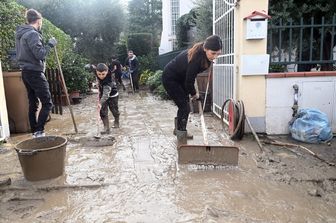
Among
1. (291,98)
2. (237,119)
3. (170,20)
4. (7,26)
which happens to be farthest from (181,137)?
(170,20)

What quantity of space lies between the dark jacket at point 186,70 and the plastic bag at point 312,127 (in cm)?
184

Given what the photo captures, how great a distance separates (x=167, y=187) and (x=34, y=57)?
279cm

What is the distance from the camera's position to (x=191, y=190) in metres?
3.52

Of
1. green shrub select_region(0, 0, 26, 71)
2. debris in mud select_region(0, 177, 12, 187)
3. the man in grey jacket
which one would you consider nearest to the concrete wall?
the man in grey jacket

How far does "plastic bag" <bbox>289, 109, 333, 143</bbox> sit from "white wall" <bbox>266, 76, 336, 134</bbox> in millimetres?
292

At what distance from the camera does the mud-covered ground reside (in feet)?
9.98

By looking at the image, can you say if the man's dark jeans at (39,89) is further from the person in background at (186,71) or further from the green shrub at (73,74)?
the green shrub at (73,74)

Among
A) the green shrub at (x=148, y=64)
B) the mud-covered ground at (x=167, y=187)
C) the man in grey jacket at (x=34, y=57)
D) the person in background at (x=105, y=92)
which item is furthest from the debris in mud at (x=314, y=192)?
the green shrub at (x=148, y=64)

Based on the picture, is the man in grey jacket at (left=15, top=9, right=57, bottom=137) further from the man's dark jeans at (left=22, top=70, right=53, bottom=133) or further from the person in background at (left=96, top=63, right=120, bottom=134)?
the person in background at (left=96, top=63, right=120, bottom=134)

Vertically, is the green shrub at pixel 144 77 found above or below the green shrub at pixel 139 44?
below

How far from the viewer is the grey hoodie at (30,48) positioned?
4.73 meters

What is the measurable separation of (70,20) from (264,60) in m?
17.2

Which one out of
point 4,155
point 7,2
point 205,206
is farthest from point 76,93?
point 205,206

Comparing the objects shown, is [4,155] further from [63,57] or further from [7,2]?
[63,57]
